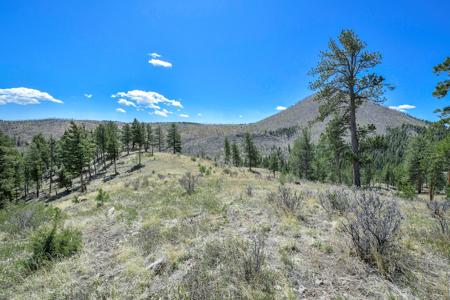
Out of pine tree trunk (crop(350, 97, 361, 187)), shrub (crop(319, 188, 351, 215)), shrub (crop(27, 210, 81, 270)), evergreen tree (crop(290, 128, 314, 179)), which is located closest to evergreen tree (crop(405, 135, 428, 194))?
evergreen tree (crop(290, 128, 314, 179))

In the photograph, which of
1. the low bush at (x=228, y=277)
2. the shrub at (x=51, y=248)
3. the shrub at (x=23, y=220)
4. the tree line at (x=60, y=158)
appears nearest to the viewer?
the low bush at (x=228, y=277)

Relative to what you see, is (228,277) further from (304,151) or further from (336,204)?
(304,151)

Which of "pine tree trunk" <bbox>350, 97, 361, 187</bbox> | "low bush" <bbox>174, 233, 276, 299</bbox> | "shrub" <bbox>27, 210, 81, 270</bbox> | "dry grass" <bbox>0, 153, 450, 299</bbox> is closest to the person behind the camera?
"low bush" <bbox>174, 233, 276, 299</bbox>

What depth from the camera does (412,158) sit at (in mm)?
40094

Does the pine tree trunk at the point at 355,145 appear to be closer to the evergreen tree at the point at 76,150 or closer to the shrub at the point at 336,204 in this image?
the shrub at the point at 336,204

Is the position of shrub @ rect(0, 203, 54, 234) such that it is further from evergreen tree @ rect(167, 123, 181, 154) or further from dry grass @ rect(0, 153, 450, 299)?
evergreen tree @ rect(167, 123, 181, 154)

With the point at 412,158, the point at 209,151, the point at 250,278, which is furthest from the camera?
the point at 209,151

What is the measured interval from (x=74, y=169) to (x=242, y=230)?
3462 centimetres

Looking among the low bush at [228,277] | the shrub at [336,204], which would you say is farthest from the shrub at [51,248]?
the shrub at [336,204]

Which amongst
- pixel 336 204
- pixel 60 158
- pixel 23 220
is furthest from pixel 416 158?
pixel 60 158

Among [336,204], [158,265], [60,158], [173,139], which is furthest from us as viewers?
[173,139]

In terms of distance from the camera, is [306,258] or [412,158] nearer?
[306,258]

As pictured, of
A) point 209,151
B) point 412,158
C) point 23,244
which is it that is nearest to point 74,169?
point 23,244

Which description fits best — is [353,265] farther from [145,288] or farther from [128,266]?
[128,266]
